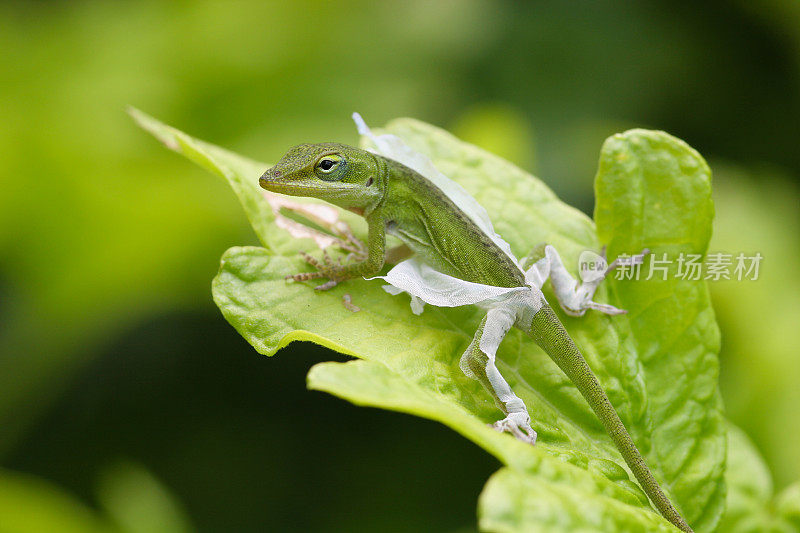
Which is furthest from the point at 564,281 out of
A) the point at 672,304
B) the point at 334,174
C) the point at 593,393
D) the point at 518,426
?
the point at 334,174

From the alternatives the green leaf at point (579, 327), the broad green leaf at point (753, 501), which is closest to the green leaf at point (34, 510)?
the green leaf at point (579, 327)

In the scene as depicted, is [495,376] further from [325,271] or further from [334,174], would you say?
[334,174]

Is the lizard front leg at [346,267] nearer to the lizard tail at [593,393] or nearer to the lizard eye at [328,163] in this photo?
the lizard eye at [328,163]

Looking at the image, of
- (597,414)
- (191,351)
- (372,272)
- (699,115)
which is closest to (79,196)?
(191,351)

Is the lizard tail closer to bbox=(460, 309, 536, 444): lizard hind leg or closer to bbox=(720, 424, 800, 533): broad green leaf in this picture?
bbox=(460, 309, 536, 444): lizard hind leg

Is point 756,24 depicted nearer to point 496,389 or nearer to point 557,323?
point 557,323

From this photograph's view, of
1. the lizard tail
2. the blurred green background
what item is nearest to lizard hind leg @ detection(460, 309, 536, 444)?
the lizard tail
